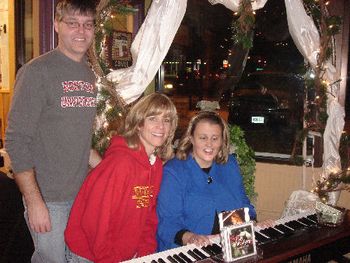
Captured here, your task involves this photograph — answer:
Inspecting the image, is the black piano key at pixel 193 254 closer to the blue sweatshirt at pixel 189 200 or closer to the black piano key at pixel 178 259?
the black piano key at pixel 178 259

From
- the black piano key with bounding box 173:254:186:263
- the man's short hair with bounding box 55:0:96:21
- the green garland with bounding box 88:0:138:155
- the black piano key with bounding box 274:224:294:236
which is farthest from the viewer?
the green garland with bounding box 88:0:138:155

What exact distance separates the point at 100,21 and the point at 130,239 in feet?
6.71

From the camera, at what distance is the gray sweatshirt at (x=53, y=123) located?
6.97 ft

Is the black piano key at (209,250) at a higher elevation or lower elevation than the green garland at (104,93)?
lower

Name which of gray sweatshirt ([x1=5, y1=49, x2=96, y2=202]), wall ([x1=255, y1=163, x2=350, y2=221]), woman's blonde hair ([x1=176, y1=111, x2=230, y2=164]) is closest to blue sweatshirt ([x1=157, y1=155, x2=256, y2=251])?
Answer: woman's blonde hair ([x1=176, y1=111, x2=230, y2=164])

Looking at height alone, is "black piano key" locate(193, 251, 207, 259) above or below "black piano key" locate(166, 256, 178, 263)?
above

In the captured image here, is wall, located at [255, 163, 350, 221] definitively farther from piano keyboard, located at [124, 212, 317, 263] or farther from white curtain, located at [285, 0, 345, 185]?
piano keyboard, located at [124, 212, 317, 263]

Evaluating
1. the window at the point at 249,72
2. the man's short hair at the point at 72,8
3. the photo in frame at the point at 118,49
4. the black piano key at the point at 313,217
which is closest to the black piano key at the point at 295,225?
the black piano key at the point at 313,217

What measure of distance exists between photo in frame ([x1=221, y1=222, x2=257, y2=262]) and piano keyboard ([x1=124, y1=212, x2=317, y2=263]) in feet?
0.44

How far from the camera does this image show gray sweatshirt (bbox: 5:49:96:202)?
83.6 inches

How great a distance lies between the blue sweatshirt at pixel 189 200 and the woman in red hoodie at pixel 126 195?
0.28ft

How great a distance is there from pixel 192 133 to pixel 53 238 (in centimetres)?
124

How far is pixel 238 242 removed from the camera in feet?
Result: 7.23

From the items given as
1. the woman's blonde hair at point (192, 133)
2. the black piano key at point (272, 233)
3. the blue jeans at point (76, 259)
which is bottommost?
the blue jeans at point (76, 259)
